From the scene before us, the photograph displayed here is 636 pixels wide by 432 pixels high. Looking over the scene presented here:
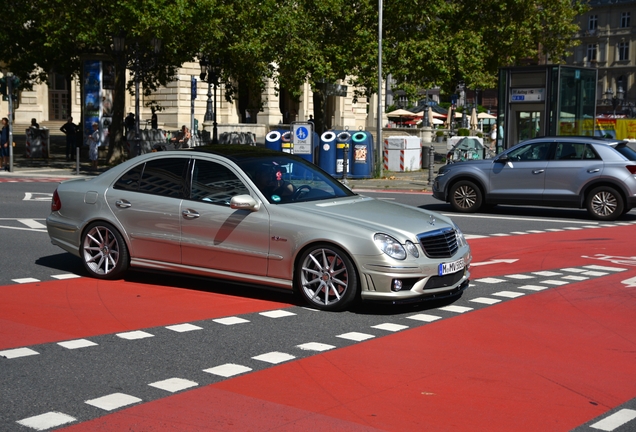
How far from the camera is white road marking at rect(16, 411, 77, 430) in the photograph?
5.37m

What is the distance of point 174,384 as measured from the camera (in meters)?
6.29

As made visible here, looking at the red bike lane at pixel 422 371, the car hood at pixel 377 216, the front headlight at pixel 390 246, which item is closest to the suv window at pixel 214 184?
the car hood at pixel 377 216

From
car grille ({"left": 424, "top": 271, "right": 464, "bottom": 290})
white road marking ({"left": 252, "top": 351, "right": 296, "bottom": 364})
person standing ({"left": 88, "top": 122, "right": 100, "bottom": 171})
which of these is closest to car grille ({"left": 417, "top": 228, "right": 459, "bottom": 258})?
car grille ({"left": 424, "top": 271, "right": 464, "bottom": 290})

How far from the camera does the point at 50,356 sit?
7020 millimetres

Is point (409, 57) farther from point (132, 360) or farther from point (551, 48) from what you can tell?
point (132, 360)

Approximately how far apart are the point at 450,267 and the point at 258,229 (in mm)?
1861

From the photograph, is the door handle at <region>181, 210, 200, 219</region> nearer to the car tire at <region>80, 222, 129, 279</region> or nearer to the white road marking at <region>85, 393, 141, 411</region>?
the car tire at <region>80, 222, 129, 279</region>

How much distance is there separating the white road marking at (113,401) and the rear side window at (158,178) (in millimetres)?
3939

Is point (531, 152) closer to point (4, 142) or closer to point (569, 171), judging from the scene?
point (569, 171)

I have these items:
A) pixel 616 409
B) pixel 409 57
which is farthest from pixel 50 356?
pixel 409 57

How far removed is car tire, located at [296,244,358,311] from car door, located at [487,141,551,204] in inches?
411

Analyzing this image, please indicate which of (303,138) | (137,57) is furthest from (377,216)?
(137,57)

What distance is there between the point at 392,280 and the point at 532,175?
34.8 feet

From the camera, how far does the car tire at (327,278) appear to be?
856cm
